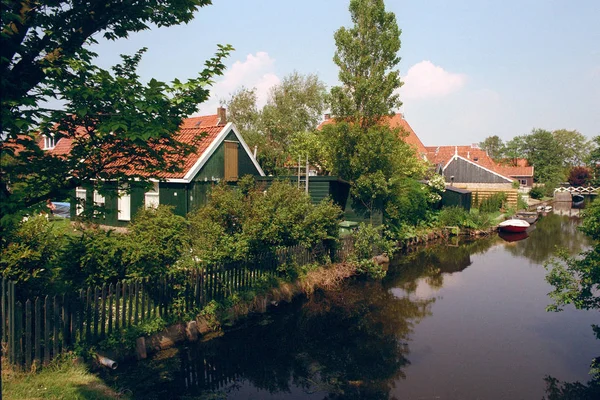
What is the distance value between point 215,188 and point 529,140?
98096 mm

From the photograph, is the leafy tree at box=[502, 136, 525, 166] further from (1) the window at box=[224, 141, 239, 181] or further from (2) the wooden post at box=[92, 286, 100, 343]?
(2) the wooden post at box=[92, 286, 100, 343]

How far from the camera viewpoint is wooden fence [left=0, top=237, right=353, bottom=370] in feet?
24.7

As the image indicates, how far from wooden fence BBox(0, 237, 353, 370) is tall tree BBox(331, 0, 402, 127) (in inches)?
493

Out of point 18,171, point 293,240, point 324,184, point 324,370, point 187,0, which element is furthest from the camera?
point 324,184

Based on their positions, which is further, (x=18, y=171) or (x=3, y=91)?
(x=18, y=171)

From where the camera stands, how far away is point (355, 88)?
71.3ft

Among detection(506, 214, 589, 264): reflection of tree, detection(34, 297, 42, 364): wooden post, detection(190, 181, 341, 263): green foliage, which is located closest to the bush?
detection(506, 214, 589, 264): reflection of tree

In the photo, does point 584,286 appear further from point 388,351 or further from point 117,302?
point 117,302

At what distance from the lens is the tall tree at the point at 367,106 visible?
69.7ft

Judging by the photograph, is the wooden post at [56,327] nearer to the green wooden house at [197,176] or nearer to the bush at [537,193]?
the green wooden house at [197,176]

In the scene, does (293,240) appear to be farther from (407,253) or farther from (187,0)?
(407,253)

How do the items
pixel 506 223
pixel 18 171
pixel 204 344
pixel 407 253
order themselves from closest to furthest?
pixel 18 171
pixel 204 344
pixel 407 253
pixel 506 223

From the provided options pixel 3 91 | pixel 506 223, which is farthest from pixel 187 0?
pixel 506 223

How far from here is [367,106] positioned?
21812 mm
